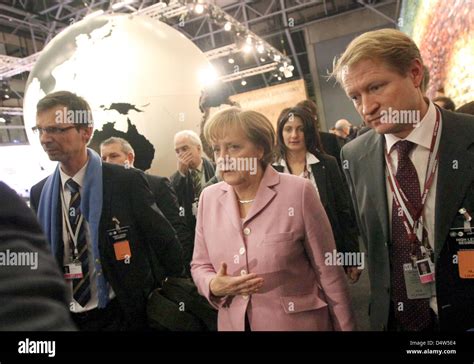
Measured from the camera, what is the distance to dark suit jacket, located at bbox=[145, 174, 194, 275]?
150 cm

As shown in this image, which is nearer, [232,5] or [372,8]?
[372,8]

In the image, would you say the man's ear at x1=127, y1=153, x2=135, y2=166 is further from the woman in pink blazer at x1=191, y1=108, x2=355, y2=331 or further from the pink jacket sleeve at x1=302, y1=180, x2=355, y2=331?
the pink jacket sleeve at x1=302, y1=180, x2=355, y2=331

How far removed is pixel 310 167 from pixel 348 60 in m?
0.38

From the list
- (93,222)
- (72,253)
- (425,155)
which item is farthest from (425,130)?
(72,253)

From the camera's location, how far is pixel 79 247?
1.44 metres

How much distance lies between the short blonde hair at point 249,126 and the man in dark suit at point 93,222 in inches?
14.4

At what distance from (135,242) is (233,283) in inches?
16.6

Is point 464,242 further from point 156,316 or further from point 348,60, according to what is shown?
point 156,316

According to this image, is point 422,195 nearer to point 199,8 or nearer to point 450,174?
point 450,174

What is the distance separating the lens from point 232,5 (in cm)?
156

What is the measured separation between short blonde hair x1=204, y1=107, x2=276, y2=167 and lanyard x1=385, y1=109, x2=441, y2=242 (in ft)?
1.27

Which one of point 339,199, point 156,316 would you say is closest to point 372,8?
point 339,199

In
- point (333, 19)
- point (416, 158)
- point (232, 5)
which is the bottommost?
point (416, 158)

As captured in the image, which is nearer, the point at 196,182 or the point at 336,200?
the point at 336,200
